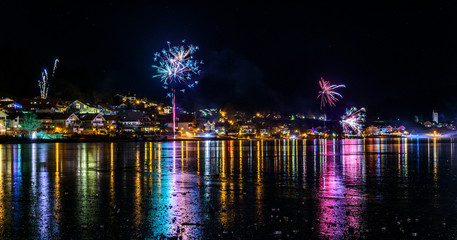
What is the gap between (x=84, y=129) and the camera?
10444 cm

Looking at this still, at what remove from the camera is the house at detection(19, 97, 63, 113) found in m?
106

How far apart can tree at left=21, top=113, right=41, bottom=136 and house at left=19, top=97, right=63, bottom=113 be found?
42.2 ft

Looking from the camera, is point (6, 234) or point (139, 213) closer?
point (6, 234)

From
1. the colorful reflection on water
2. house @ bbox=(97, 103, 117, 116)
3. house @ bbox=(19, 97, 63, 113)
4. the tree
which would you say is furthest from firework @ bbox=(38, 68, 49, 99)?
the colorful reflection on water

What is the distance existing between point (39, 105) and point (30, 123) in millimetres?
18308

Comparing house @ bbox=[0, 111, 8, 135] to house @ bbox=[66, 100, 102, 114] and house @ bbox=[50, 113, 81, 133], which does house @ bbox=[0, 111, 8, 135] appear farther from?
house @ bbox=[66, 100, 102, 114]

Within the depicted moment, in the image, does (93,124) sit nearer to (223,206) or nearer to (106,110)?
(106,110)

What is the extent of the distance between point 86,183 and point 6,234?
8376 mm

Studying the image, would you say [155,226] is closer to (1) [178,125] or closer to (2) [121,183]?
(2) [121,183]

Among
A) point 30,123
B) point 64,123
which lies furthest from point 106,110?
point 30,123

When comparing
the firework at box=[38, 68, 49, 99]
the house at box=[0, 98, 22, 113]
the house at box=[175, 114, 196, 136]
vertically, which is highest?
the firework at box=[38, 68, 49, 99]

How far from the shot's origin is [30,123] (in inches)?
3541

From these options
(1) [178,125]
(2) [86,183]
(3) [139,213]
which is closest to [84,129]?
(1) [178,125]

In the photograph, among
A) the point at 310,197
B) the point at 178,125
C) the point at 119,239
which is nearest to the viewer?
the point at 119,239
